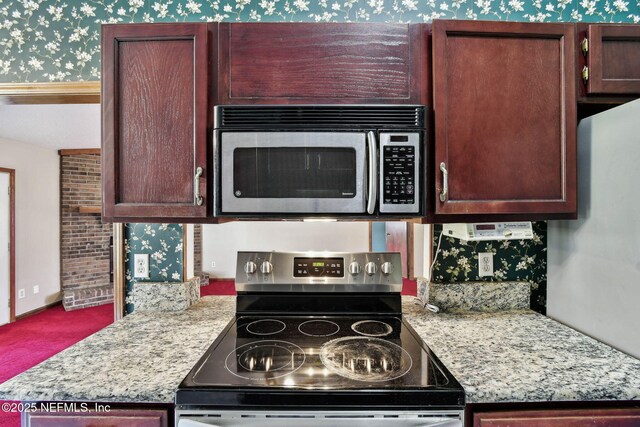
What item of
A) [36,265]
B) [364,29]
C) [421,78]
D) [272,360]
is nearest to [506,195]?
[421,78]

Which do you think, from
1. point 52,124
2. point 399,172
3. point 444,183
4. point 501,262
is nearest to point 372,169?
point 399,172

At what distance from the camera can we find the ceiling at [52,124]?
317cm

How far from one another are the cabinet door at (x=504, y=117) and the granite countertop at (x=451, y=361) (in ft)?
1.62

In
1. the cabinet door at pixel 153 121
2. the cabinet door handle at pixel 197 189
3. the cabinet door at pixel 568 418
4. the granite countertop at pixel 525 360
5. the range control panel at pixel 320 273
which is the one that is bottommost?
the cabinet door at pixel 568 418

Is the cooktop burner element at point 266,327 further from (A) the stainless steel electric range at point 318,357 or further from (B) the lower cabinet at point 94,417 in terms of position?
(B) the lower cabinet at point 94,417

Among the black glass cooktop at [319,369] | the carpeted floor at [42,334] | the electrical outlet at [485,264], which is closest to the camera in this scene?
the black glass cooktop at [319,369]

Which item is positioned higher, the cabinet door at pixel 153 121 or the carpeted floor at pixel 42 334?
the cabinet door at pixel 153 121

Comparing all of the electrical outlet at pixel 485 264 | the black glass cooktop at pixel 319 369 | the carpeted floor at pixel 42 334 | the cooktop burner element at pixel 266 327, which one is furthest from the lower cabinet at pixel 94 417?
the carpeted floor at pixel 42 334

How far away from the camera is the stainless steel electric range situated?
958 millimetres

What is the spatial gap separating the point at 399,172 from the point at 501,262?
86 centimetres

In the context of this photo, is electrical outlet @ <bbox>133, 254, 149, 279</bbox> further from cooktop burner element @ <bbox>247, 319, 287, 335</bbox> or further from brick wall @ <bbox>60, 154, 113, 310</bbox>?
brick wall @ <bbox>60, 154, 113, 310</bbox>

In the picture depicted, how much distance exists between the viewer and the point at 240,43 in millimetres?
1268

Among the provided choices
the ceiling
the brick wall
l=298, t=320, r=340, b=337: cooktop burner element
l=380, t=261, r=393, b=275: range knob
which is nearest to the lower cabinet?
l=298, t=320, r=340, b=337: cooktop burner element

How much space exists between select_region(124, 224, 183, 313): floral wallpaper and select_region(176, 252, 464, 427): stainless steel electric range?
0.37 metres
